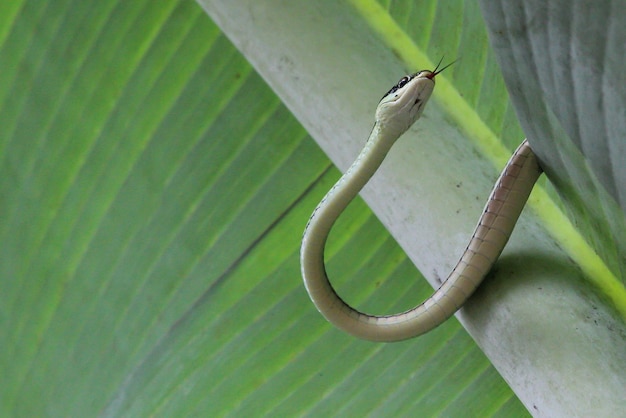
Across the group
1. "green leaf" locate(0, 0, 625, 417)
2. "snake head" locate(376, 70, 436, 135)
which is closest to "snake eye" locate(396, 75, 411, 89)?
"snake head" locate(376, 70, 436, 135)

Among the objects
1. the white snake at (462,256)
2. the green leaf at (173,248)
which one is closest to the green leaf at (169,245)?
the green leaf at (173,248)

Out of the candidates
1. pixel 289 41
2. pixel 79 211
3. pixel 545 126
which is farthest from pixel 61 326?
pixel 545 126

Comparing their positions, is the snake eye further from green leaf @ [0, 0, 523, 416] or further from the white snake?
green leaf @ [0, 0, 523, 416]

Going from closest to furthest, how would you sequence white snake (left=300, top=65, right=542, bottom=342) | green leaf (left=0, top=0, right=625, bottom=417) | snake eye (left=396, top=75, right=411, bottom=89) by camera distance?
1. white snake (left=300, top=65, right=542, bottom=342)
2. snake eye (left=396, top=75, right=411, bottom=89)
3. green leaf (left=0, top=0, right=625, bottom=417)

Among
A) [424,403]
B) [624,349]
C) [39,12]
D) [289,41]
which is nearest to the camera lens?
[624,349]

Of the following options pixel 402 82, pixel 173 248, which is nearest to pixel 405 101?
pixel 402 82

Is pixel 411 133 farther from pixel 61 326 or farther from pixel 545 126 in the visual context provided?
pixel 61 326

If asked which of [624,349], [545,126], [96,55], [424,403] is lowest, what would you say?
[424,403]

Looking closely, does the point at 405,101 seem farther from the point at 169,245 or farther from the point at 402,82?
the point at 169,245

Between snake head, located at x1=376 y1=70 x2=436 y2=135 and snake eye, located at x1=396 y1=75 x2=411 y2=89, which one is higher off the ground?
snake eye, located at x1=396 y1=75 x2=411 y2=89
